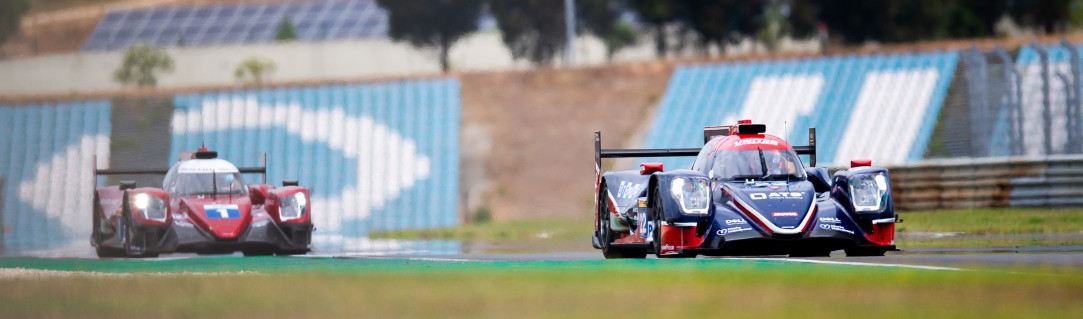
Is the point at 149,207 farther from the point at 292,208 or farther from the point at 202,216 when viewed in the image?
the point at 292,208

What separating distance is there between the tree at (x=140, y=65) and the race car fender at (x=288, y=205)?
161ft

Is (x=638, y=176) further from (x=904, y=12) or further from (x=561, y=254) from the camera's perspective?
(x=904, y=12)

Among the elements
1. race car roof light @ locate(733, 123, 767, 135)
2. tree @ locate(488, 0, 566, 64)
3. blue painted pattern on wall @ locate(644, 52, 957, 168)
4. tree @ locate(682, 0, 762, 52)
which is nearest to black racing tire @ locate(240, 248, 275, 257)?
race car roof light @ locate(733, 123, 767, 135)

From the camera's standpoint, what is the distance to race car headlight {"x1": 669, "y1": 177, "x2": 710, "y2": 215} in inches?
568

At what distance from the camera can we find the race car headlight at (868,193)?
579 inches

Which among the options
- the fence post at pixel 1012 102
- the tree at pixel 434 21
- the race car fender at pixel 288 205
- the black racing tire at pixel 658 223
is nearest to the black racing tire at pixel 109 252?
the race car fender at pixel 288 205

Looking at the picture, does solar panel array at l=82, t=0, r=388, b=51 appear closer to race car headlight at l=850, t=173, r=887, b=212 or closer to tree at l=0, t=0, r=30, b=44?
tree at l=0, t=0, r=30, b=44

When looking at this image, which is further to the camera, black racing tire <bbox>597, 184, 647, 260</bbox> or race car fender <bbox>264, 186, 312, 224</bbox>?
race car fender <bbox>264, 186, 312, 224</bbox>

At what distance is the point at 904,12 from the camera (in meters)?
59.0

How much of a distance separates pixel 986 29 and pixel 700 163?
49325 millimetres

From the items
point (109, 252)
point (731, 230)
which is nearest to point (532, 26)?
point (109, 252)

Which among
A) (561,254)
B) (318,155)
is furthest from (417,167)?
(561,254)

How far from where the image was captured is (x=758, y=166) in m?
15.5

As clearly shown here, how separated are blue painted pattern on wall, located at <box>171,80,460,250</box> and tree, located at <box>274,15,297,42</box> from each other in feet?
90.7
